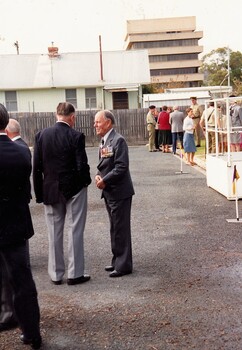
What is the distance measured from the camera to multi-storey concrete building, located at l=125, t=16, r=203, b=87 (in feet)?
393

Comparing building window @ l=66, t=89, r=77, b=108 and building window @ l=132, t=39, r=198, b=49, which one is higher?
building window @ l=132, t=39, r=198, b=49

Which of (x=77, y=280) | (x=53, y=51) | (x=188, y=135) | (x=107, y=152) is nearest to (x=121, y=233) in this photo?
(x=77, y=280)

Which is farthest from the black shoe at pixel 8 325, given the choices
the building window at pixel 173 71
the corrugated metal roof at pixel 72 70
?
the building window at pixel 173 71

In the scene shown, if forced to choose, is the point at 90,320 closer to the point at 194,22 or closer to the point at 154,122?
the point at 154,122

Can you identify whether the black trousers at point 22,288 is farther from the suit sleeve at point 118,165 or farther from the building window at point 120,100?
the building window at point 120,100

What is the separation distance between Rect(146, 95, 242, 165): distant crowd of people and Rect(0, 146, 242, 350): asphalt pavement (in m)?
4.37

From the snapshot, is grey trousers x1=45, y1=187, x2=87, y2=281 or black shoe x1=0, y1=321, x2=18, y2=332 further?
grey trousers x1=45, y1=187, x2=87, y2=281

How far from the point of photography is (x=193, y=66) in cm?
11975

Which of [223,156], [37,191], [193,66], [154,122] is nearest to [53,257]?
[37,191]

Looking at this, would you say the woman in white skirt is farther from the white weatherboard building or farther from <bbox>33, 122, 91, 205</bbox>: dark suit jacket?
the white weatherboard building

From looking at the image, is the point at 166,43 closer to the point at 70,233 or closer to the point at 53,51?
the point at 53,51

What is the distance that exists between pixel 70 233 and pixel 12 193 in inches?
75.0

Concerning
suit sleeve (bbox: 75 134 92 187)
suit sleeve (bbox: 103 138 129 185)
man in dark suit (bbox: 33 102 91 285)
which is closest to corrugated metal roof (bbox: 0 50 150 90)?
suit sleeve (bbox: 103 138 129 185)

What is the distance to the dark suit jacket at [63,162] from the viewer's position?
6.11 m
